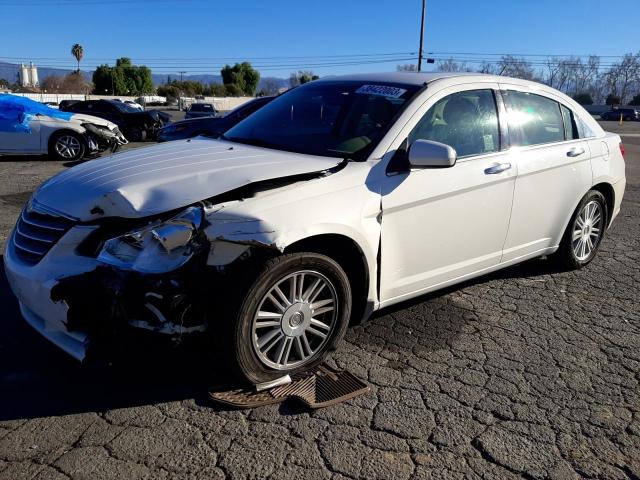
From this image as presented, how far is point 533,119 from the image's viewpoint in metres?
4.45

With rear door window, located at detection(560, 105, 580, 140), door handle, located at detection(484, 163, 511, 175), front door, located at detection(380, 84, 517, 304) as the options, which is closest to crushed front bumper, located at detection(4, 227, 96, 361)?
front door, located at detection(380, 84, 517, 304)

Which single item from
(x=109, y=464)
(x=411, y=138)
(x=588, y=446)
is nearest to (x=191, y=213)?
(x=109, y=464)

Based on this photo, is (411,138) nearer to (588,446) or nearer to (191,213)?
(191,213)

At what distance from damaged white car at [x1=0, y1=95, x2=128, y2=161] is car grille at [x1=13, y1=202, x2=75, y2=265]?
29.3 feet

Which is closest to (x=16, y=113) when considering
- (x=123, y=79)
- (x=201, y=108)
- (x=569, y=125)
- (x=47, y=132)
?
(x=47, y=132)

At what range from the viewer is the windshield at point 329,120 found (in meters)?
3.62

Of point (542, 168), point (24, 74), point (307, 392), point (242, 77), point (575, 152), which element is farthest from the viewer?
point (24, 74)

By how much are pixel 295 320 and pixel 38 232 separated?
1528 millimetres

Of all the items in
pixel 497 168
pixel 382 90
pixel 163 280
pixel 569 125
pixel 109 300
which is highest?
pixel 382 90

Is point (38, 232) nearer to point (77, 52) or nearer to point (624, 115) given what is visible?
point (624, 115)

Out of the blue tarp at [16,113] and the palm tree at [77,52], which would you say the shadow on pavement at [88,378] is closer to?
the blue tarp at [16,113]

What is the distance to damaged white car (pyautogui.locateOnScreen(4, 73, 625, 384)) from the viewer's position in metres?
2.77

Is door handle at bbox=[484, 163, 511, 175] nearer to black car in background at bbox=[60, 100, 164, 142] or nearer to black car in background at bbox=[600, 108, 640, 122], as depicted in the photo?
black car in background at bbox=[60, 100, 164, 142]

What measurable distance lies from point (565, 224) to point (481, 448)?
278 centimetres
